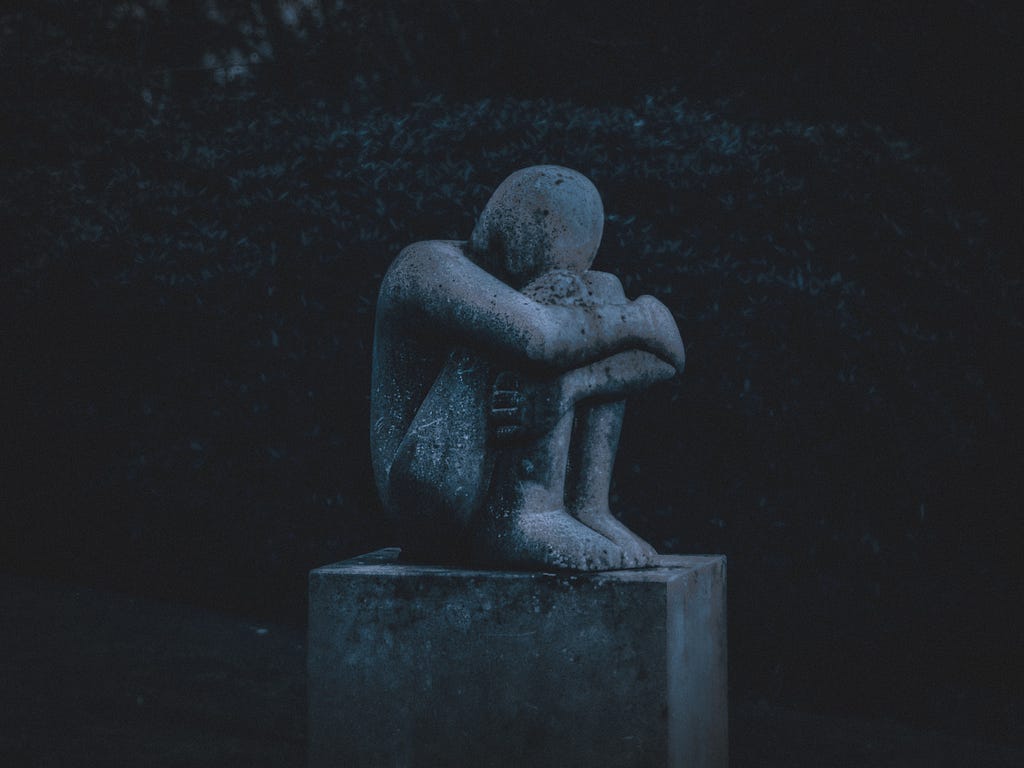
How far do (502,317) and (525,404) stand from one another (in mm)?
264

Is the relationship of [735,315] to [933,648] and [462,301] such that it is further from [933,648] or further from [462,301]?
[462,301]

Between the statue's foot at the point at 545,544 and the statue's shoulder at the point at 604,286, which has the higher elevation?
Result: the statue's shoulder at the point at 604,286

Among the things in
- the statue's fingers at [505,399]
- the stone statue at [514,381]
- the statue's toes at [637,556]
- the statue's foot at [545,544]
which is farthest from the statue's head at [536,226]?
the statue's toes at [637,556]

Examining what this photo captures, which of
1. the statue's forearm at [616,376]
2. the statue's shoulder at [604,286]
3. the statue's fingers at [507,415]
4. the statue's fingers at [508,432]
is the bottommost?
the statue's fingers at [508,432]

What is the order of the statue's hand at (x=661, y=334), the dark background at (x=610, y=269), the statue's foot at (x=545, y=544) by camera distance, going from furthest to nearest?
the dark background at (x=610, y=269), the statue's hand at (x=661, y=334), the statue's foot at (x=545, y=544)

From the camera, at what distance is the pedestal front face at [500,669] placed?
3.07 metres

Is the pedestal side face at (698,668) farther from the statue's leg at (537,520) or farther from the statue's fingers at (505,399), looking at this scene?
the statue's fingers at (505,399)

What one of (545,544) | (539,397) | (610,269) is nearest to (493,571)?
(545,544)

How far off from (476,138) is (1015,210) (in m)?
2.90

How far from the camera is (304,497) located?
6.30m

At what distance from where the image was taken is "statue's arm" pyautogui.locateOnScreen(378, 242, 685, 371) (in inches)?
126

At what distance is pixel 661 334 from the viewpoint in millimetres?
3455

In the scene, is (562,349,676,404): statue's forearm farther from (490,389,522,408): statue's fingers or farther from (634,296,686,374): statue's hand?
(490,389,522,408): statue's fingers

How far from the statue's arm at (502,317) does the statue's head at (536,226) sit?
0.13 m
